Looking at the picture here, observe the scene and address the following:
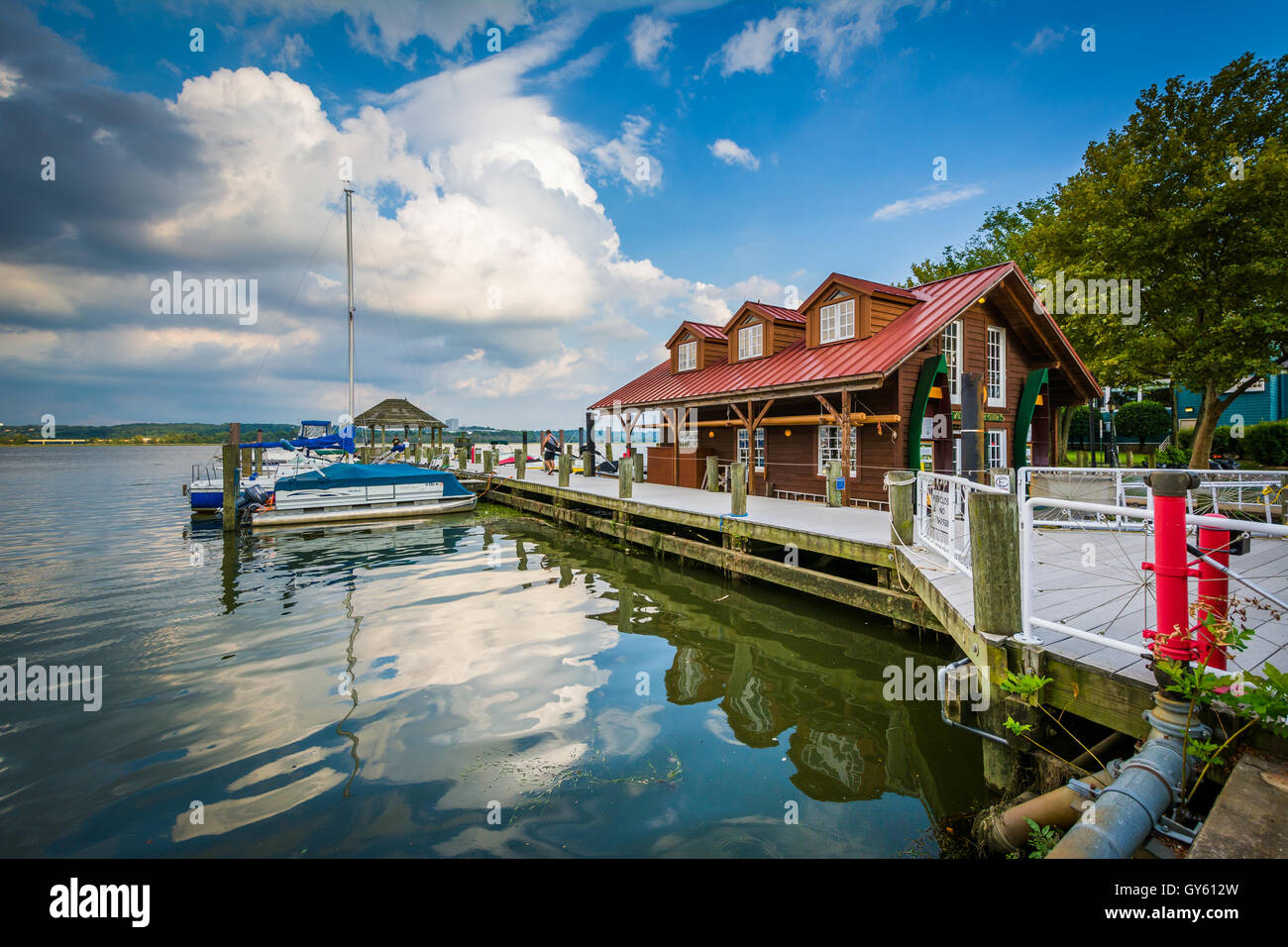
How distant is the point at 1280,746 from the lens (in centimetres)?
299

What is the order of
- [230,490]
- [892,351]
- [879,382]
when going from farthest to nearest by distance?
[230,490]
[892,351]
[879,382]

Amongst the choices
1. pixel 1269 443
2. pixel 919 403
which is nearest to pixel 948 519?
pixel 919 403

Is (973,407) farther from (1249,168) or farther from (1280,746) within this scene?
(1249,168)

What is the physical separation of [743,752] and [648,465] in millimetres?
17733

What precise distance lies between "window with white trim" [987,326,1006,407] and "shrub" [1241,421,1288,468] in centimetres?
1414

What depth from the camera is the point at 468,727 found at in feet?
19.5

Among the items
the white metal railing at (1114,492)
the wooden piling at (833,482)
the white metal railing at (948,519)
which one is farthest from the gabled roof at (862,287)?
the white metal railing at (948,519)

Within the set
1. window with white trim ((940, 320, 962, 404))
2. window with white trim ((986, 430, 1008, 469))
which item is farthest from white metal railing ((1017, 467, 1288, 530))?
window with white trim ((986, 430, 1008, 469))

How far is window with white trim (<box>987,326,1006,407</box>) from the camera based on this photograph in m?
16.1

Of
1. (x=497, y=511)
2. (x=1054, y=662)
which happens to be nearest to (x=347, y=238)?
(x=497, y=511)

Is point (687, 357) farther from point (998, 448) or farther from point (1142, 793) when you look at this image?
point (1142, 793)

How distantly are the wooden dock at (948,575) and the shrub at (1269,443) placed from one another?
18.9m

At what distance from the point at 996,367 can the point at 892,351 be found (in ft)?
15.8
